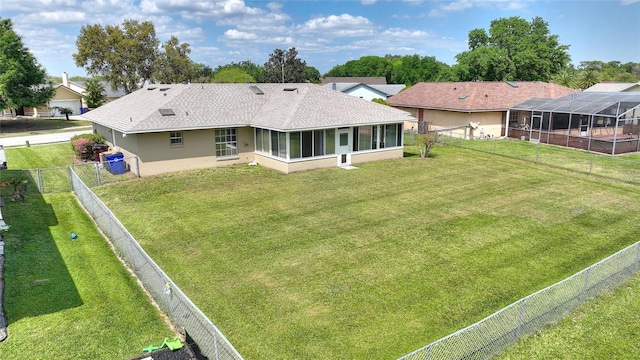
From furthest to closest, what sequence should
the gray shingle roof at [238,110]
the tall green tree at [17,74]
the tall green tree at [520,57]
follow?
the tall green tree at [520,57], the tall green tree at [17,74], the gray shingle roof at [238,110]

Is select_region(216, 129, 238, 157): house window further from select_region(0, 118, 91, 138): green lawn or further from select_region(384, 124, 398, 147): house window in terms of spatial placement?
select_region(0, 118, 91, 138): green lawn

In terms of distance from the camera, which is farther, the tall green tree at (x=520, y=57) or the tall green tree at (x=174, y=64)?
the tall green tree at (x=174, y=64)

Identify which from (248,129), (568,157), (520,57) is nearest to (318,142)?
(248,129)

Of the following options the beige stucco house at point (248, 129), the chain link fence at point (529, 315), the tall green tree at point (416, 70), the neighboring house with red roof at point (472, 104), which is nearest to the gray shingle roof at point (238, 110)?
the beige stucco house at point (248, 129)

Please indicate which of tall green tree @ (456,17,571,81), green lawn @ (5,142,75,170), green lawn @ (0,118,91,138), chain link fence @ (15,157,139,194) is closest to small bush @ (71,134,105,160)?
green lawn @ (5,142,75,170)

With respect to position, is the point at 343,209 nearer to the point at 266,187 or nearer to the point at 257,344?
the point at 266,187

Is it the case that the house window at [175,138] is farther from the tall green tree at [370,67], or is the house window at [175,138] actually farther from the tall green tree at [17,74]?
the tall green tree at [370,67]
